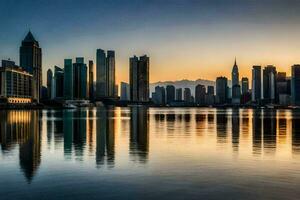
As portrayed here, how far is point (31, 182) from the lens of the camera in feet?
85.4

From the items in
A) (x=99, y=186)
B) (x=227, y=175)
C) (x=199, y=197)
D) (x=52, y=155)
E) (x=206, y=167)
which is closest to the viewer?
(x=199, y=197)

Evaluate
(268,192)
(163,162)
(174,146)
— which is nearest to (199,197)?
(268,192)

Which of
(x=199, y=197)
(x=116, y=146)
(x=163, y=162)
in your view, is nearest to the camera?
(x=199, y=197)

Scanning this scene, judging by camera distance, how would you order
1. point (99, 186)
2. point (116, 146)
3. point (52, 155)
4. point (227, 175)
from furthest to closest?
point (116, 146)
point (52, 155)
point (227, 175)
point (99, 186)

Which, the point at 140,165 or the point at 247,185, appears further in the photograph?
the point at 140,165

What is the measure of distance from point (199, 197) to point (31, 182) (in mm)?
10774

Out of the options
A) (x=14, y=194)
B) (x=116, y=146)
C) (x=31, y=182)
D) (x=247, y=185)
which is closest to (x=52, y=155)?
(x=116, y=146)

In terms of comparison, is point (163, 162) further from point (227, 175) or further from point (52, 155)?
point (52, 155)

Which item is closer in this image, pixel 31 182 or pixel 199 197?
pixel 199 197

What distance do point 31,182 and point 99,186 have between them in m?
4.52

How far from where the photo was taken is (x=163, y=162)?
35.2 meters

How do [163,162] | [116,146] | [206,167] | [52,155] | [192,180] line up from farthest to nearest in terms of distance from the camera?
1. [116,146]
2. [52,155]
3. [163,162]
4. [206,167]
5. [192,180]

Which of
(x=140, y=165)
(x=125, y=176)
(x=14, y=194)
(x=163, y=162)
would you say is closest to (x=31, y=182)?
(x=14, y=194)

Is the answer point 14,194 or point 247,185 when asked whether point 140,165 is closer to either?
point 247,185
